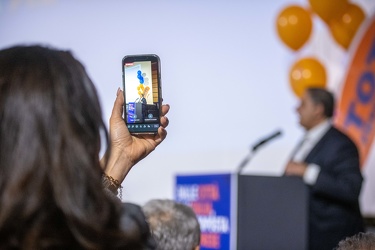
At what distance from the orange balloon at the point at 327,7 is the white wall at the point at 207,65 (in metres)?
0.38

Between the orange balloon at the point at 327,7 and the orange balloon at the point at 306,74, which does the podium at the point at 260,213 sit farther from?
the orange balloon at the point at 327,7

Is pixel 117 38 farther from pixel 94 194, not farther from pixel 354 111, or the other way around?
pixel 94 194

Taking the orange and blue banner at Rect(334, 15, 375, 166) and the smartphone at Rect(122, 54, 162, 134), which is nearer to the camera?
the smartphone at Rect(122, 54, 162, 134)

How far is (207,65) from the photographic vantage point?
436 cm

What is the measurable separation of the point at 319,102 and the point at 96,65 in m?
1.05

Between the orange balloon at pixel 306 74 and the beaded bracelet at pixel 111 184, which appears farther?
the orange balloon at pixel 306 74

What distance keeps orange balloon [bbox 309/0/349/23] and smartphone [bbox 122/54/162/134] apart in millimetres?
2886

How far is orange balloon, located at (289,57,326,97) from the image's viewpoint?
13.5 feet

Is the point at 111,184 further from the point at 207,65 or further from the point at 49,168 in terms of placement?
the point at 207,65

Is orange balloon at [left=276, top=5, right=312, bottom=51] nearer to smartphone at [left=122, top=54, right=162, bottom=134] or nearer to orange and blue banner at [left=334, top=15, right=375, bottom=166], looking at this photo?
orange and blue banner at [left=334, top=15, right=375, bottom=166]

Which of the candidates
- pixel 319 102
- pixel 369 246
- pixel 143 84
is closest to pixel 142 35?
pixel 319 102

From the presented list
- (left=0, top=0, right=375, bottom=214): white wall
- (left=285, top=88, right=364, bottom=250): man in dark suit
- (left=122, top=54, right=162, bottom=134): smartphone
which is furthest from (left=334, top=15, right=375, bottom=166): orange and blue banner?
(left=122, top=54, right=162, bottom=134): smartphone

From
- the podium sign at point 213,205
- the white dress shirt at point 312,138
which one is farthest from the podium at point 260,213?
the white dress shirt at point 312,138

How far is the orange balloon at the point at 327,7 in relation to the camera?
3.94 m
